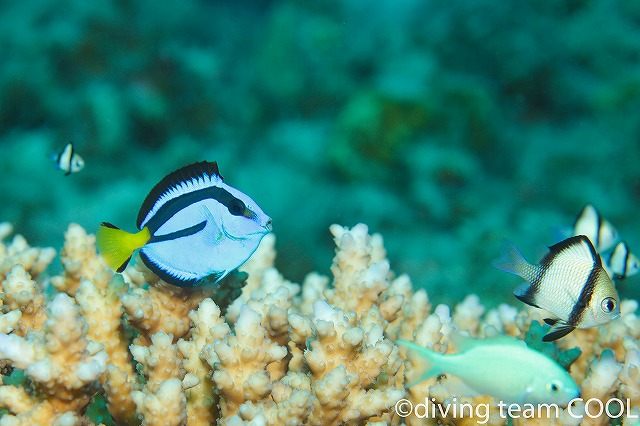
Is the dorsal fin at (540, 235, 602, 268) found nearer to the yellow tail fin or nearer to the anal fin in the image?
the anal fin

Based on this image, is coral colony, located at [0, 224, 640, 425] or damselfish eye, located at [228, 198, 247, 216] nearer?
coral colony, located at [0, 224, 640, 425]

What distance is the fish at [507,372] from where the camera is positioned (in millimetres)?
1610

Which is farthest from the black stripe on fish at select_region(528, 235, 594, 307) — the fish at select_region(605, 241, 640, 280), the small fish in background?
the small fish in background

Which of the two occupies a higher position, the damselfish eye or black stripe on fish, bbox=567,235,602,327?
the damselfish eye

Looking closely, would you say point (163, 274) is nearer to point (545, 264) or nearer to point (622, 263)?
point (545, 264)

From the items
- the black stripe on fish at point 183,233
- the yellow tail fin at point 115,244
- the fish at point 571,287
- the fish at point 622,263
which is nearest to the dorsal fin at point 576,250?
the fish at point 571,287

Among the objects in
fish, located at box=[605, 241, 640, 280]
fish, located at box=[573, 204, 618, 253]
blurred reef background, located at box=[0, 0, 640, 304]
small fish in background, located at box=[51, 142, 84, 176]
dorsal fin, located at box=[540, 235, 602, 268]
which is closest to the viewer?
dorsal fin, located at box=[540, 235, 602, 268]

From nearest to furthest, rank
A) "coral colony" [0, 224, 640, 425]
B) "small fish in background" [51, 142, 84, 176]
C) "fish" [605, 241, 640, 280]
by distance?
"coral colony" [0, 224, 640, 425]
"fish" [605, 241, 640, 280]
"small fish in background" [51, 142, 84, 176]

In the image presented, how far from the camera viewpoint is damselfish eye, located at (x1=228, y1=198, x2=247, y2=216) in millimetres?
1910

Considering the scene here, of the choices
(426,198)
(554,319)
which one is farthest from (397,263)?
(554,319)

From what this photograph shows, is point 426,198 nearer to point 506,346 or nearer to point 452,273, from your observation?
point 452,273

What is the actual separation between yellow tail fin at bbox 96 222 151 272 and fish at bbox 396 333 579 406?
3.51 ft

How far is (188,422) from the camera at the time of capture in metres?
2.19

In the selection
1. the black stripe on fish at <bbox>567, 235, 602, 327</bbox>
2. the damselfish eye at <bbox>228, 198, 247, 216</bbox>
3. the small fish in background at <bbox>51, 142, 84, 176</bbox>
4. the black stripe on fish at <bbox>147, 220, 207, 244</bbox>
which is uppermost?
the small fish in background at <bbox>51, 142, 84, 176</bbox>
